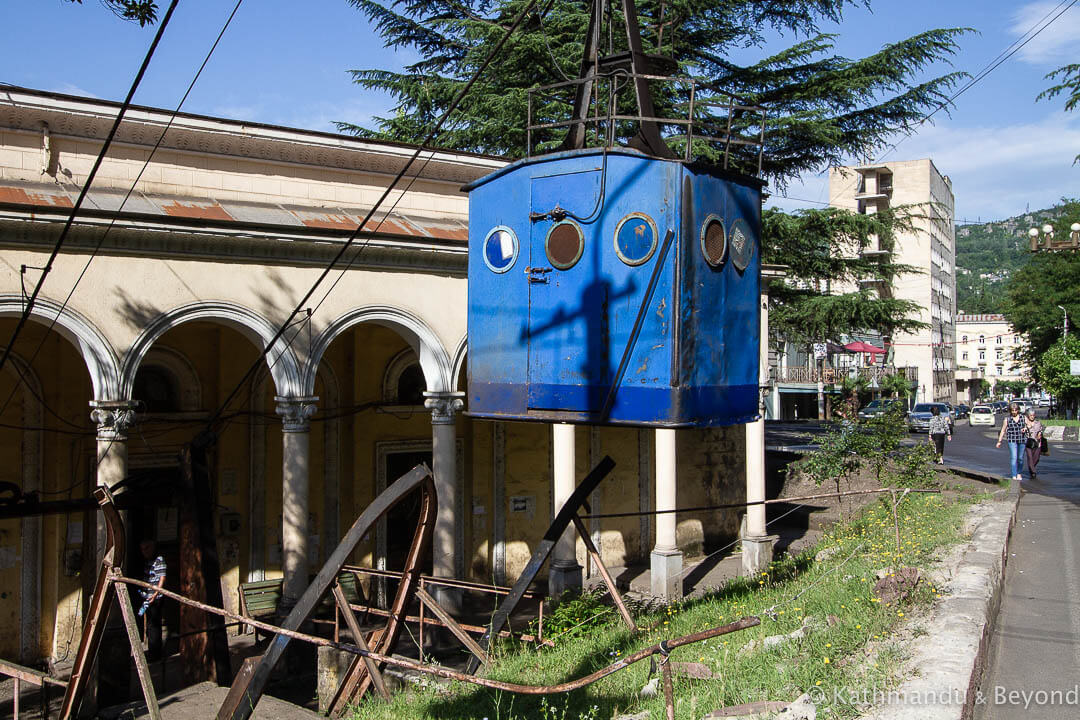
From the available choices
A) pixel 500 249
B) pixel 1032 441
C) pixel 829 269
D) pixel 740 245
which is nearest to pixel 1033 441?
pixel 1032 441

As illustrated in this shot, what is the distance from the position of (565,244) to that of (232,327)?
6.53 m

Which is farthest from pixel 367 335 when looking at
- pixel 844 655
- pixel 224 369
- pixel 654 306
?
pixel 844 655

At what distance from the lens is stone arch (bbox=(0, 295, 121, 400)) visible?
34.3 feet

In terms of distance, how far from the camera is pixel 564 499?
14.1m

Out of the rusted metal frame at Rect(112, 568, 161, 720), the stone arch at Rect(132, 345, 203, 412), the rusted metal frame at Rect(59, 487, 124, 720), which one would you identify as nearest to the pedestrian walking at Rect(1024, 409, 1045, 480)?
the stone arch at Rect(132, 345, 203, 412)

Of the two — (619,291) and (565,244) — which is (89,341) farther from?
(619,291)

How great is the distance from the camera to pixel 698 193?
23.1ft

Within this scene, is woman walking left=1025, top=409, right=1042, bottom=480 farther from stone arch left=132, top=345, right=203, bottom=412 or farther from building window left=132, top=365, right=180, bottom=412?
building window left=132, top=365, right=180, bottom=412

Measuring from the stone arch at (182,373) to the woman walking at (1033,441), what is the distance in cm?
1684

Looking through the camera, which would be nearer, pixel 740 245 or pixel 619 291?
pixel 619 291

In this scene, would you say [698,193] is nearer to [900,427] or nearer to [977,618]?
[977,618]

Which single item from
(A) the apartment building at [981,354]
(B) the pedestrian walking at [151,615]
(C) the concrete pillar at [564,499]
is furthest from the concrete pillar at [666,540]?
(A) the apartment building at [981,354]

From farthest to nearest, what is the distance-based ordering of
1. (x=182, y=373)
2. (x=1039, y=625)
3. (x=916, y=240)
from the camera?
1. (x=916, y=240)
2. (x=182, y=373)
3. (x=1039, y=625)

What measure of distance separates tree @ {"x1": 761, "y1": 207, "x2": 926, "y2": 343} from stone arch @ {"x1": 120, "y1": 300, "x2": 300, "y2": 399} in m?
13.1
